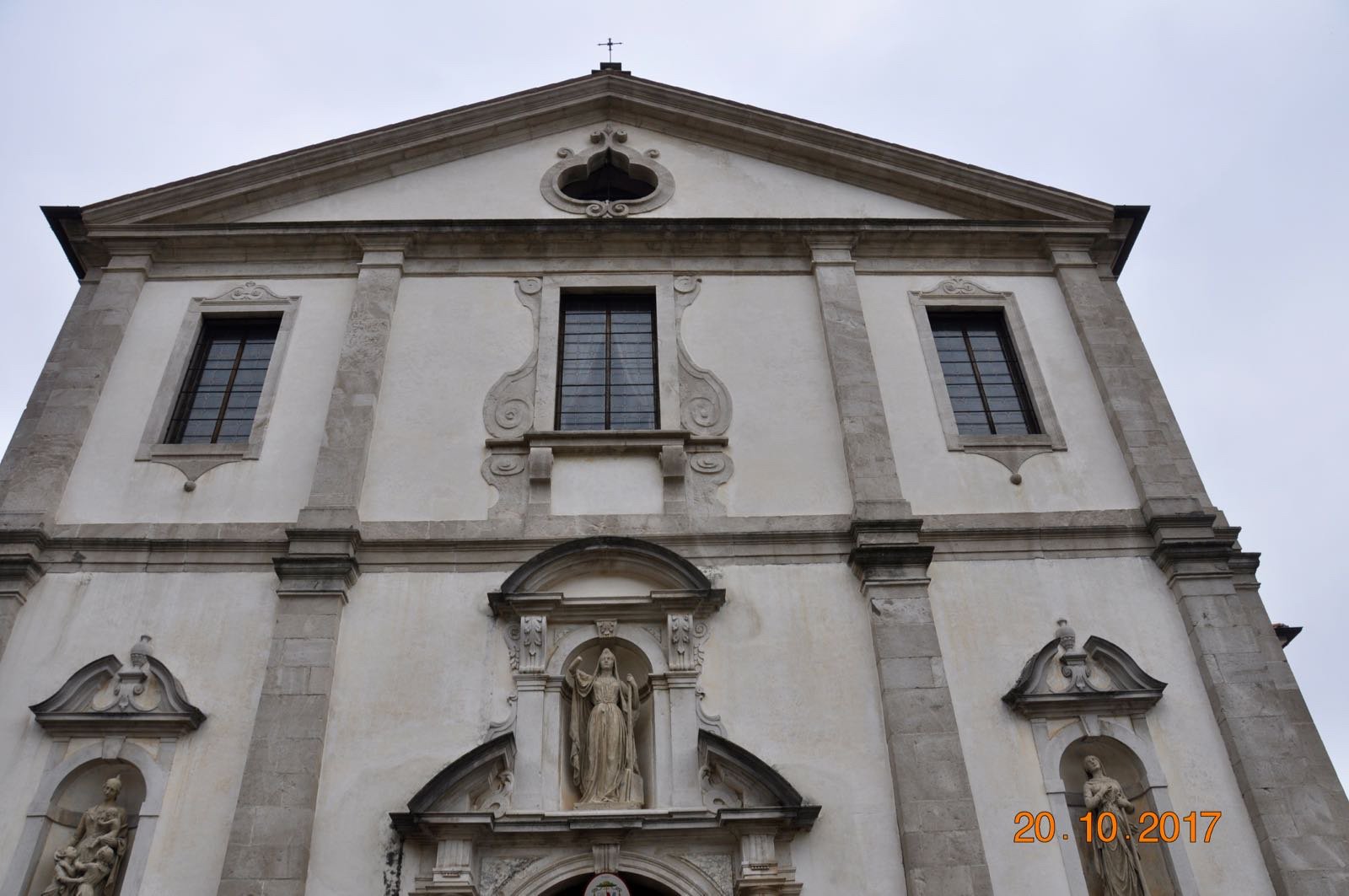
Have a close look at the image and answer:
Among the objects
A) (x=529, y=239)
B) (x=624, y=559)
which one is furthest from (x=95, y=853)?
(x=529, y=239)

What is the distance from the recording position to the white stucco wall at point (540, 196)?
13.8 metres

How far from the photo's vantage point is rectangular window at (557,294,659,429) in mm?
12023

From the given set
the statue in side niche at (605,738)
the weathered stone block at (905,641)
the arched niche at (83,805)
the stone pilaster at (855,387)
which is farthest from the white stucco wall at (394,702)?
the stone pilaster at (855,387)

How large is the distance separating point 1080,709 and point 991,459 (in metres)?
2.85

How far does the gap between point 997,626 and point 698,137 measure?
25.9ft

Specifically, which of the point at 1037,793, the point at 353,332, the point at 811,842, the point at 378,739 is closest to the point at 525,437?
the point at 353,332

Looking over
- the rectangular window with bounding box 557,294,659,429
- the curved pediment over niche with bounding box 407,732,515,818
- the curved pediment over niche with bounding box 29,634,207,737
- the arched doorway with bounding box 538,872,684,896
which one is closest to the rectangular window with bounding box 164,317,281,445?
the curved pediment over niche with bounding box 29,634,207,737

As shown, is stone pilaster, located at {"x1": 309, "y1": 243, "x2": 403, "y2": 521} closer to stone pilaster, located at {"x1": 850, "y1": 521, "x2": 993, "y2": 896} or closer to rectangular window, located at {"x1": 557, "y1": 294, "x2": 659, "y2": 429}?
rectangular window, located at {"x1": 557, "y1": 294, "x2": 659, "y2": 429}

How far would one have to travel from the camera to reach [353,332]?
12.3m

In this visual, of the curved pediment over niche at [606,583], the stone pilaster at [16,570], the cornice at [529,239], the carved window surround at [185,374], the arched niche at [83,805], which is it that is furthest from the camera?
the cornice at [529,239]

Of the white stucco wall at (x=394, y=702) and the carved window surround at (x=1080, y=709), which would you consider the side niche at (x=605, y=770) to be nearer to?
the white stucco wall at (x=394, y=702)

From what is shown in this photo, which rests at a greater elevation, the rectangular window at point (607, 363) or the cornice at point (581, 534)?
the rectangular window at point (607, 363)

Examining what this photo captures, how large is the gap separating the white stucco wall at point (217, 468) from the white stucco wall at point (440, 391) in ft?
2.36

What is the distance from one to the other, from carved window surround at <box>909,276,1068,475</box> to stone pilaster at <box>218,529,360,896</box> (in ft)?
21.2
